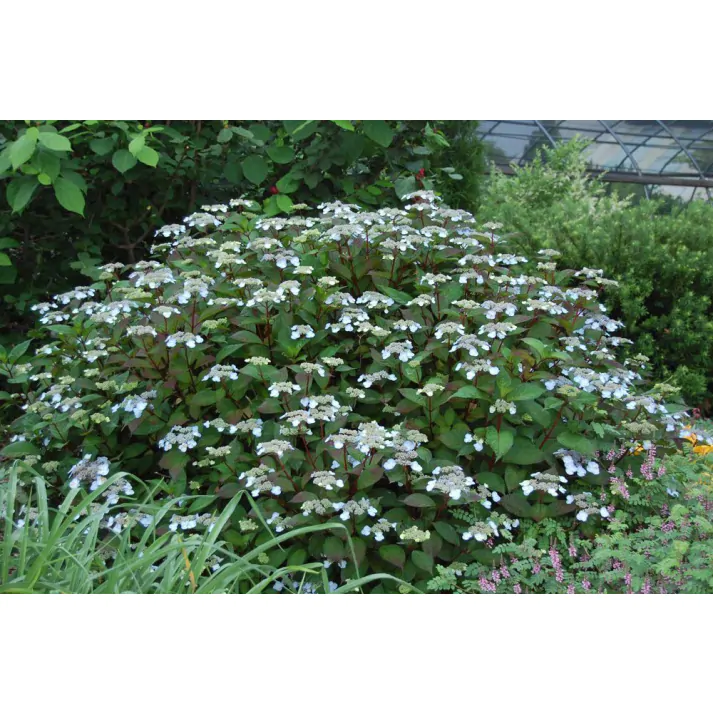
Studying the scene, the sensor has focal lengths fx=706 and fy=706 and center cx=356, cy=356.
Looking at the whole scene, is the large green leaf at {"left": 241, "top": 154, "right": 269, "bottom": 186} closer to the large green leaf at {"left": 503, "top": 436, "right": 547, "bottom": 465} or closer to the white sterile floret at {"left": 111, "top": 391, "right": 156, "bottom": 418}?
the white sterile floret at {"left": 111, "top": 391, "right": 156, "bottom": 418}

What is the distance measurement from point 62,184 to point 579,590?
3017mm

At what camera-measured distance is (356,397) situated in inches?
106

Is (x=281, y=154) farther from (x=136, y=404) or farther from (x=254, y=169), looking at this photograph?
(x=136, y=404)

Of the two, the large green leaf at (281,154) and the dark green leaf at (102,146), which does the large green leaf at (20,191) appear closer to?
the dark green leaf at (102,146)

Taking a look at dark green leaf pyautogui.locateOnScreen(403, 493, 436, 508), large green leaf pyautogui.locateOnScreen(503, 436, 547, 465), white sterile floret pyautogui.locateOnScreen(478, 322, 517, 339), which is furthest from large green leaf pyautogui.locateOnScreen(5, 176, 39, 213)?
large green leaf pyautogui.locateOnScreen(503, 436, 547, 465)

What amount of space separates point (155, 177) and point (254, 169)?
68 centimetres

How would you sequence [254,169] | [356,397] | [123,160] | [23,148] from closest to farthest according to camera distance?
[356,397]
[23,148]
[123,160]
[254,169]

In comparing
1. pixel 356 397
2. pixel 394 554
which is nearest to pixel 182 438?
pixel 356 397

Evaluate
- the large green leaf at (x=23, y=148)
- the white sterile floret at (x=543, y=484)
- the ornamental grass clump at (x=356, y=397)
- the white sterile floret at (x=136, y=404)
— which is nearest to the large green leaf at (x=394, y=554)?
the ornamental grass clump at (x=356, y=397)

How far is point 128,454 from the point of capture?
2777 millimetres

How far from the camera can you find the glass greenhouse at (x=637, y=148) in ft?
47.3

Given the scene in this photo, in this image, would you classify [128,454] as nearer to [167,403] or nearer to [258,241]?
[167,403]

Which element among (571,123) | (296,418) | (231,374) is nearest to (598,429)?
(296,418)

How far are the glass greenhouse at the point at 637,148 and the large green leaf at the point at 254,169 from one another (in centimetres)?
1144
